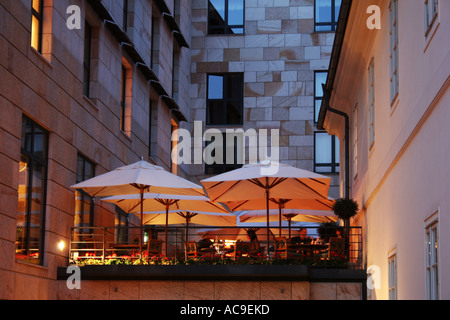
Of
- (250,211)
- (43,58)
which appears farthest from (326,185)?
(43,58)

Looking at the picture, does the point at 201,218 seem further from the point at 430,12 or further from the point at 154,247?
the point at 430,12

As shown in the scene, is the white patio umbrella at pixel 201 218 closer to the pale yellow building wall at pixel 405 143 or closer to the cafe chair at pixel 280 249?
the pale yellow building wall at pixel 405 143

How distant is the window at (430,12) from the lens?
11.2 meters

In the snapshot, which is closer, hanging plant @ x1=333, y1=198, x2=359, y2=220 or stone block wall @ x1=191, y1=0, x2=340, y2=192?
hanging plant @ x1=333, y1=198, x2=359, y2=220

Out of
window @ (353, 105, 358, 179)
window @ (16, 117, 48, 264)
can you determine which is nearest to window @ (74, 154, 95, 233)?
window @ (16, 117, 48, 264)

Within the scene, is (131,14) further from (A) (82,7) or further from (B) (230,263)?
(B) (230,263)

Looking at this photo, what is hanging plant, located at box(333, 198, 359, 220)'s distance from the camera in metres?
21.1

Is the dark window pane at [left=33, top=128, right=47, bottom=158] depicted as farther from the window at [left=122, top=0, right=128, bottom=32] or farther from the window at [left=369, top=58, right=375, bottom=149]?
the window at [left=122, top=0, right=128, bottom=32]

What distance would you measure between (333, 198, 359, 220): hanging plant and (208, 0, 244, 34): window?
19.9m

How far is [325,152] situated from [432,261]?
26536 mm

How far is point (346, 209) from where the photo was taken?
21.1 metres

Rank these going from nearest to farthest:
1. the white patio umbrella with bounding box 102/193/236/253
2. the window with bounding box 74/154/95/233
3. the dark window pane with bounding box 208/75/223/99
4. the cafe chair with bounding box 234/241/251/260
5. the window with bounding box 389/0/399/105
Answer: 1. the window with bounding box 389/0/399/105
2. the cafe chair with bounding box 234/241/251/260
3. the window with bounding box 74/154/95/233
4. the white patio umbrella with bounding box 102/193/236/253
5. the dark window pane with bounding box 208/75/223/99
